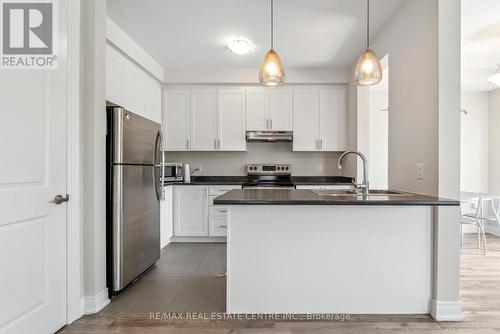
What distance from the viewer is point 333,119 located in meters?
4.54

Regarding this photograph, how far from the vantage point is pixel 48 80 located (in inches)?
73.3

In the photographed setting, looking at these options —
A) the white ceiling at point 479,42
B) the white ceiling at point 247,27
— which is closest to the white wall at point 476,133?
the white ceiling at point 479,42

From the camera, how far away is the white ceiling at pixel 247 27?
9.02 ft

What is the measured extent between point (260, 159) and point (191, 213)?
144 cm

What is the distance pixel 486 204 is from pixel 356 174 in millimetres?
2725

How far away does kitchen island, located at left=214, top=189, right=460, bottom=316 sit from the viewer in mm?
2117

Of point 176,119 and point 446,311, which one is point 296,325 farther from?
point 176,119

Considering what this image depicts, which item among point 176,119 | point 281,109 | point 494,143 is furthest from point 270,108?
point 494,143

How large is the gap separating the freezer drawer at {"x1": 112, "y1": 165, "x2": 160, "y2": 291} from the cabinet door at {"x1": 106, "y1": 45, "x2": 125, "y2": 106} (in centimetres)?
92

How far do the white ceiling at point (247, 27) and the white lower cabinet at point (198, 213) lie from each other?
1.89 meters

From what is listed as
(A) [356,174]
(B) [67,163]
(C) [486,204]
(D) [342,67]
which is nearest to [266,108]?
(D) [342,67]

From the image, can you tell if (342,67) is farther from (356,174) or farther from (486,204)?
(486,204)

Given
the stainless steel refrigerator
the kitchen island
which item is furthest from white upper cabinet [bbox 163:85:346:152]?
the kitchen island

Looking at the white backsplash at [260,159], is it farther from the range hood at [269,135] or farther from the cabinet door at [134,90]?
the cabinet door at [134,90]
